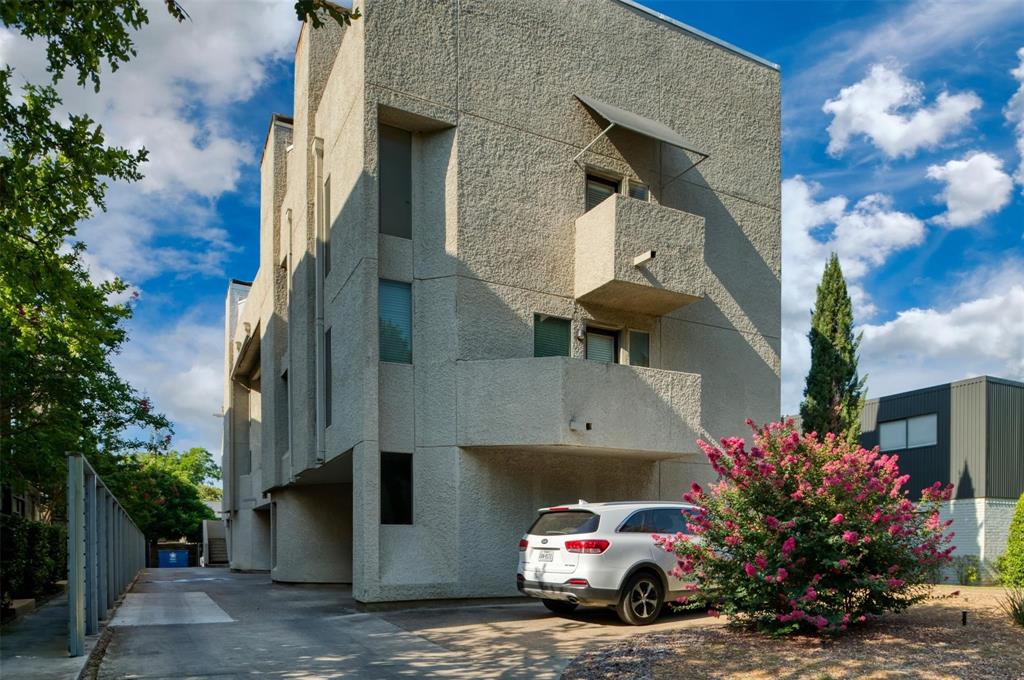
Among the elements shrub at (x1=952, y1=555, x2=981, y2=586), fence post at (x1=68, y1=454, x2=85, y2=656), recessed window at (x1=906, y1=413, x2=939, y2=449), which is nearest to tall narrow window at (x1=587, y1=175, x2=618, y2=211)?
fence post at (x1=68, y1=454, x2=85, y2=656)

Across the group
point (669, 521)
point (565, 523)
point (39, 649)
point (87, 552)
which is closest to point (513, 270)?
point (565, 523)

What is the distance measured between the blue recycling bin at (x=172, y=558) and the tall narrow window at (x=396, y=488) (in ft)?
136

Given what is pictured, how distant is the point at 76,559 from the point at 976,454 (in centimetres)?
2669

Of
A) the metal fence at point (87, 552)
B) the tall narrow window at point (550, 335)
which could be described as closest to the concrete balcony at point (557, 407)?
the tall narrow window at point (550, 335)

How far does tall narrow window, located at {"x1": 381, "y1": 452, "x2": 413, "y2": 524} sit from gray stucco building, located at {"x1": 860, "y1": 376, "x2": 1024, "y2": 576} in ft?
57.9

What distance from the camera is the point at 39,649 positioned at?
1022 centimetres

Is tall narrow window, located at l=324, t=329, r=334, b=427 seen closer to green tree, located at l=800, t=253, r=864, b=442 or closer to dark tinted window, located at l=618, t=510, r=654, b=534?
dark tinted window, located at l=618, t=510, r=654, b=534

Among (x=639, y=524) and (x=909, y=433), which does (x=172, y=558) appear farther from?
(x=639, y=524)

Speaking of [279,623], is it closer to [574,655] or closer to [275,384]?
[574,655]

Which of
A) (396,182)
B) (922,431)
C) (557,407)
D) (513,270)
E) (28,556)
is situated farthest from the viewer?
(922,431)

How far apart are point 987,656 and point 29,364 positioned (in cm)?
1852

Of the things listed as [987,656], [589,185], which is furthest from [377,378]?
[987,656]

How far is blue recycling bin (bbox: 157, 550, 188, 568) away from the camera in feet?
165

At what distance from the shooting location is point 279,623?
42.0 ft
